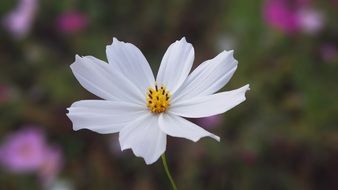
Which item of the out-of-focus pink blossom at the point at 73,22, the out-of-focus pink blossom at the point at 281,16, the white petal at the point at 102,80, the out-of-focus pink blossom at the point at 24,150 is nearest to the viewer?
the white petal at the point at 102,80

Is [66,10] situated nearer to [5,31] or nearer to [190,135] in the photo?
[5,31]

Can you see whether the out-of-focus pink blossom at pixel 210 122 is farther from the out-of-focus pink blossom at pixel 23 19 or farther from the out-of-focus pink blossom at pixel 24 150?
the out-of-focus pink blossom at pixel 23 19

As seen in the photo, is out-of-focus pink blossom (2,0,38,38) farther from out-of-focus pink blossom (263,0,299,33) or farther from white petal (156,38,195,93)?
white petal (156,38,195,93)

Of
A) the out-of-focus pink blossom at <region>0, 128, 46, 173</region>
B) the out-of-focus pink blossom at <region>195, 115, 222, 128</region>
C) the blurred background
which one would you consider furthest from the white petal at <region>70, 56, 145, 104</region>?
the out-of-focus pink blossom at <region>0, 128, 46, 173</region>

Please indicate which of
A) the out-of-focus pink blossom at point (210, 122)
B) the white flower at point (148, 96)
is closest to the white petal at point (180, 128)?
the white flower at point (148, 96)

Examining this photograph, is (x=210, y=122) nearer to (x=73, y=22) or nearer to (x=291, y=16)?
(x=291, y=16)

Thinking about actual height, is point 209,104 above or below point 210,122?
below

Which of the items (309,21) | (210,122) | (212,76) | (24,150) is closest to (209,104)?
(212,76)
